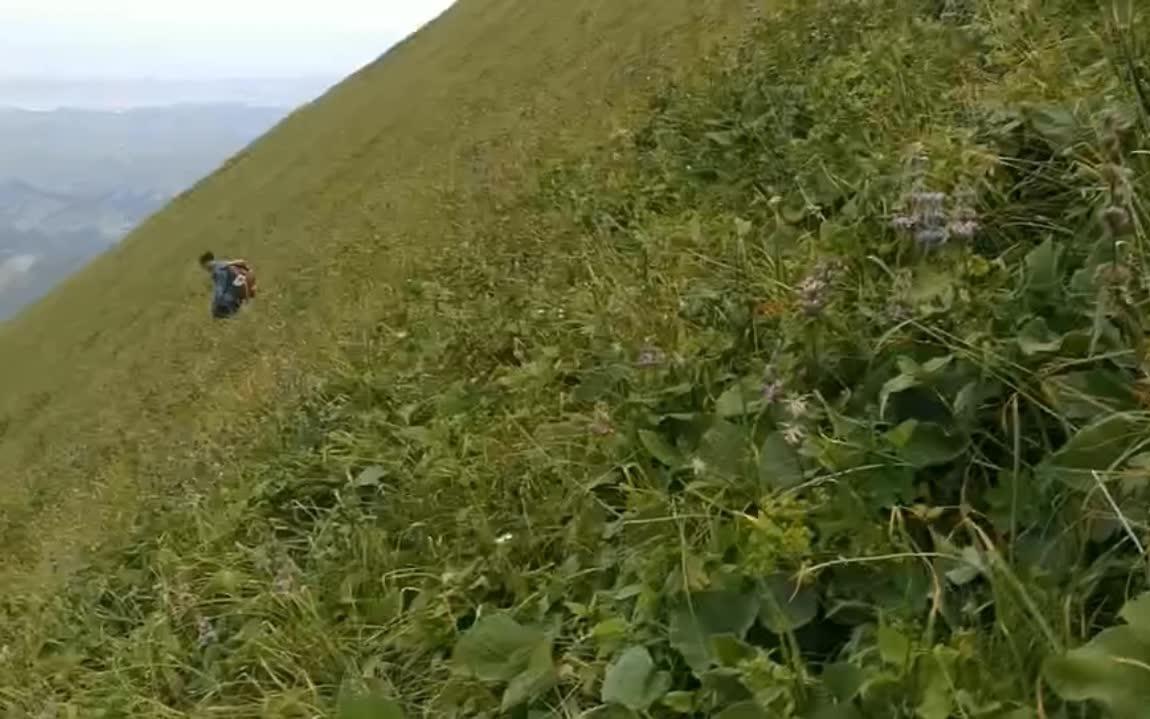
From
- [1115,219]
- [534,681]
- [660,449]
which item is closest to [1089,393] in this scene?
[1115,219]

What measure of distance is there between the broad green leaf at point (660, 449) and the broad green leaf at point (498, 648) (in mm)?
794

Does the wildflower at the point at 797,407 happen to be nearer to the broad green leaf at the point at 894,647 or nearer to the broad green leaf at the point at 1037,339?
the broad green leaf at the point at 1037,339

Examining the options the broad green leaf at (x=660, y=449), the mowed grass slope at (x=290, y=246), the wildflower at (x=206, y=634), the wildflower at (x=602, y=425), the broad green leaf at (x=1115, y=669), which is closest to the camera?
the broad green leaf at (x=1115, y=669)

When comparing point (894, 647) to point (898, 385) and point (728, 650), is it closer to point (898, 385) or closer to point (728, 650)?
point (728, 650)

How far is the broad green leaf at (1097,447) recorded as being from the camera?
104 inches

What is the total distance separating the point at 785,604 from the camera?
2.96m

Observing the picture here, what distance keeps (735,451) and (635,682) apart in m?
0.82

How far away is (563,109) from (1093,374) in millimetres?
14413

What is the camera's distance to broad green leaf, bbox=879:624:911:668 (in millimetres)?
2516

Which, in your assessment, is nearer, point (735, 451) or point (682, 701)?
point (682, 701)

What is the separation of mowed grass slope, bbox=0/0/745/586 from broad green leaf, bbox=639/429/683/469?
452 cm

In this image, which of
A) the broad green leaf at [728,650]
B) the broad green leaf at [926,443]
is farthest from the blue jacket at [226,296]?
the broad green leaf at [728,650]

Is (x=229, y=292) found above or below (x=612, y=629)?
below

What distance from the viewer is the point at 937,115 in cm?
511
